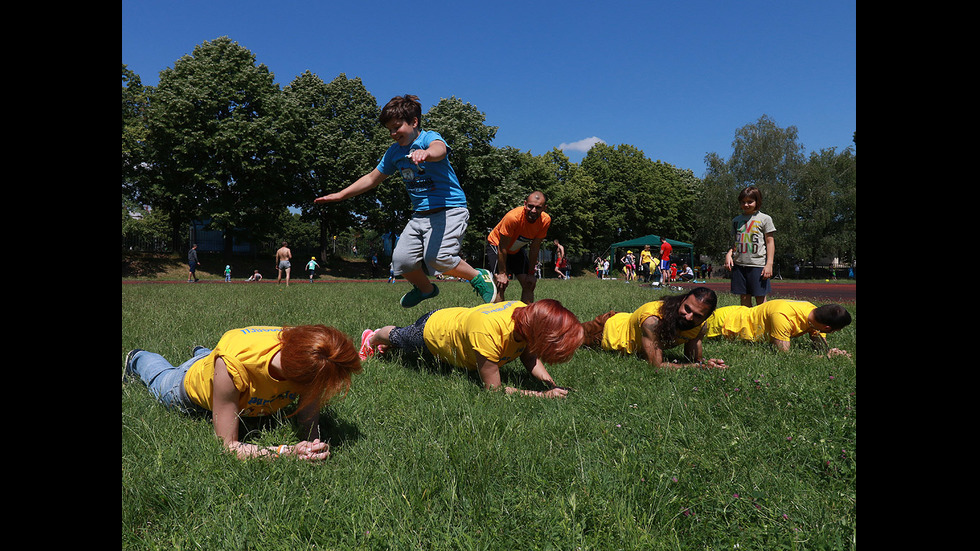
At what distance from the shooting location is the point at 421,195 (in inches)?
211

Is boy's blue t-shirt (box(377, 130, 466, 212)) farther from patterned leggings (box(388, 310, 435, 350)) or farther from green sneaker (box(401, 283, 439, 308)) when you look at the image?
patterned leggings (box(388, 310, 435, 350))

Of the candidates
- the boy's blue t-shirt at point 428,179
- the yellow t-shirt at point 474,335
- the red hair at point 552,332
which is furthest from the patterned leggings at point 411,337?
the red hair at point 552,332

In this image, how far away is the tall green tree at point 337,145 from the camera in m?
39.4

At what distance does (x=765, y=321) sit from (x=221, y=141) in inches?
1418

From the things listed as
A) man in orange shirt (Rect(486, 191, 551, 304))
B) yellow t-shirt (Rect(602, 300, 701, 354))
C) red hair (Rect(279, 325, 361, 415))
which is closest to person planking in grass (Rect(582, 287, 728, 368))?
yellow t-shirt (Rect(602, 300, 701, 354))

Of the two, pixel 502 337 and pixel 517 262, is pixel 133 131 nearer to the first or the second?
pixel 517 262

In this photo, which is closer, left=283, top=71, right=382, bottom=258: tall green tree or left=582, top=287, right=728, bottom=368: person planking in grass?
left=582, top=287, right=728, bottom=368: person planking in grass

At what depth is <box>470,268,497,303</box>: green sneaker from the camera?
562 centimetres

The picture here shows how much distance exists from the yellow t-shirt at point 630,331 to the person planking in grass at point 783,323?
129 centimetres

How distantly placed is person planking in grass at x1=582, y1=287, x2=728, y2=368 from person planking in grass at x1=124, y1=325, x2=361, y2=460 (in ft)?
10.4

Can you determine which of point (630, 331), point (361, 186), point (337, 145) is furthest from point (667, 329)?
point (337, 145)
